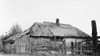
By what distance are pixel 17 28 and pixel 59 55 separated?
181ft

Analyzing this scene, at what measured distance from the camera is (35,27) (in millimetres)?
34312

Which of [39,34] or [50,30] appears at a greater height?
[50,30]

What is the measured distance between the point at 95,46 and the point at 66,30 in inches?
809

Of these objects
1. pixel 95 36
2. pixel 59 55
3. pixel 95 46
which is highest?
pixel 95 36

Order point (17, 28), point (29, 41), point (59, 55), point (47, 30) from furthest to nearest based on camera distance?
point (17, 28) → point (47, 30) → point (29, 41) → point (59, 55)

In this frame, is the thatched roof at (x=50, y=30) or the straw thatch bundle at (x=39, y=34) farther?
the thatched roof at (x=50, y=30)

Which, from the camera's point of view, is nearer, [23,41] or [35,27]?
[23,41]

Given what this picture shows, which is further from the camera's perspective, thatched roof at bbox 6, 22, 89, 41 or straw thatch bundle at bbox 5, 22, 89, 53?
thatched roof at bbox 6, 22, 89, 41

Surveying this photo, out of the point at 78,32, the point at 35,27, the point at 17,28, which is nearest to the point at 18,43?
the point at 35,27

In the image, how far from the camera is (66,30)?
36.4 metres

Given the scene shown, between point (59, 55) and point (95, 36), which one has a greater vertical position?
point (95, 36)

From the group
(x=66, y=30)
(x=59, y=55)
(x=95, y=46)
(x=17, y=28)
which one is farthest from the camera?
(x=17, y=28)

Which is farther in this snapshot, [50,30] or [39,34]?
[50,30]

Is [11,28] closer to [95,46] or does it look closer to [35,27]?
[35,27]
